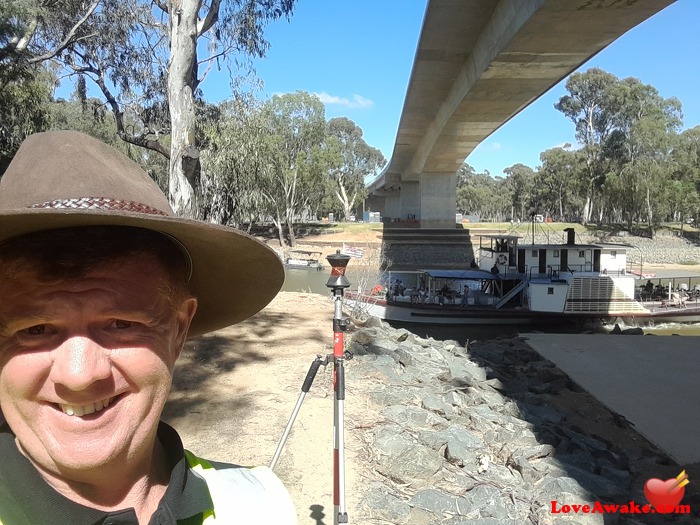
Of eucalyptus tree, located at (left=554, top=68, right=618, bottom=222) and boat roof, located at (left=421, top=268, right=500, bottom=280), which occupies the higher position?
eucalyptus tree, located at (left=554, top=68, right=618, bottom=222)

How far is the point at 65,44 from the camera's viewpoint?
515 inches

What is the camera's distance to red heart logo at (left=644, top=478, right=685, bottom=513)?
518 centimetres

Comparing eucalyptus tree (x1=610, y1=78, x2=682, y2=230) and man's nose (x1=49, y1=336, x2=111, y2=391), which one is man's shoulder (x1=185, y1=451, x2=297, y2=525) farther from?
eucalyptus tree (x1=610, y1=78, x2=682, y2=230)

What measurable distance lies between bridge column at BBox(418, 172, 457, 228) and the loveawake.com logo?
88.7ft

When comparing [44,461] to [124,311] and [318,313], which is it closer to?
[124,311]

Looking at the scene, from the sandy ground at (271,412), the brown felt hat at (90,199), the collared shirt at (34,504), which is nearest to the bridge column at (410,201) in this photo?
the sandy ground at (271,412)

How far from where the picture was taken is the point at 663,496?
5.21m

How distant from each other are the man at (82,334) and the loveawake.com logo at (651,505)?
476cm

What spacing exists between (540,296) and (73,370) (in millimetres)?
17583

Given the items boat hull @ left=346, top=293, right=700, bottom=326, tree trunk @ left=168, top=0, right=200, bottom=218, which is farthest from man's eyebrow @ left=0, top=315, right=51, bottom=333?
boat hull @ left=346, top=293, right=700, bottom=326

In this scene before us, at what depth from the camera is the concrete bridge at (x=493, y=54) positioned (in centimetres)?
828

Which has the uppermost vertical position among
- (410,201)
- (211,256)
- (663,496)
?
(410,201)

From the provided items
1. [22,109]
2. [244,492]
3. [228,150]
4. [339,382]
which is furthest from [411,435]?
[22,109]

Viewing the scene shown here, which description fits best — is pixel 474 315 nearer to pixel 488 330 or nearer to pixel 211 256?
pixel 488 330
